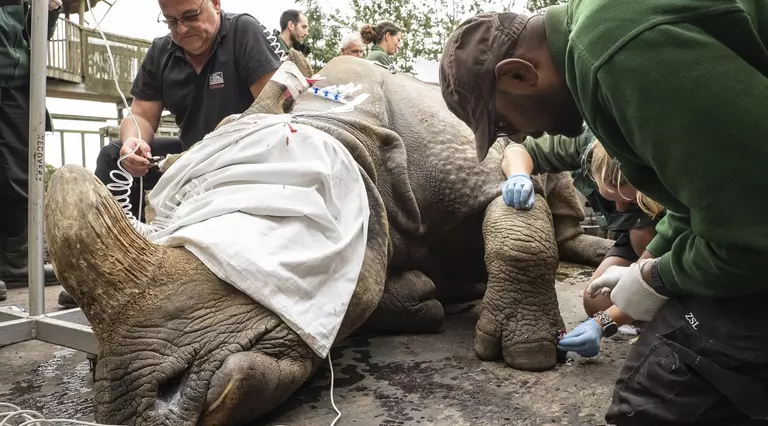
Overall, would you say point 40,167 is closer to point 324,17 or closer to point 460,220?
point 460,220

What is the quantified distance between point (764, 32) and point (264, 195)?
1.44m

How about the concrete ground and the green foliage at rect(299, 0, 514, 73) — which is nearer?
the concrete ground

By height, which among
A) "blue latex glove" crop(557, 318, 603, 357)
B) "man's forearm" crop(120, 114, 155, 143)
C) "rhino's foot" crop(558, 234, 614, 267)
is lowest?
"rhino's foot" crop(558, 234, 614, 267)

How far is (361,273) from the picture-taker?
239cm

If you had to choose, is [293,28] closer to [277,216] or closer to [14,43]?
[14,43]

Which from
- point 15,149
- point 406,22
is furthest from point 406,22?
point 15,149

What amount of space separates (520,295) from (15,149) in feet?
12.7

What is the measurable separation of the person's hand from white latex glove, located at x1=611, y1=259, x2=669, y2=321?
7.30 feet

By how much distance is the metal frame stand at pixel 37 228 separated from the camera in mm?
2859

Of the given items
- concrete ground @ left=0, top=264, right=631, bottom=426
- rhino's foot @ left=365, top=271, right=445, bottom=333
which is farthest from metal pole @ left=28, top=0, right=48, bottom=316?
rhino's foot @ left=365, top=271, right=445, bottom=333

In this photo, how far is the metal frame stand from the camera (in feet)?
9.38

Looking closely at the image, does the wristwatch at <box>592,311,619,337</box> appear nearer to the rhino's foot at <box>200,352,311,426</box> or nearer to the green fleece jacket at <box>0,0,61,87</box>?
the rhino's foot at <box>200,352,311,426</box>

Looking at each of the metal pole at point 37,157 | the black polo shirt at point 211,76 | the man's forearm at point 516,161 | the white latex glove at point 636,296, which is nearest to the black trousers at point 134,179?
the black polo shirt at point 211,76

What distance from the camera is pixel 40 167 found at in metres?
2.98
